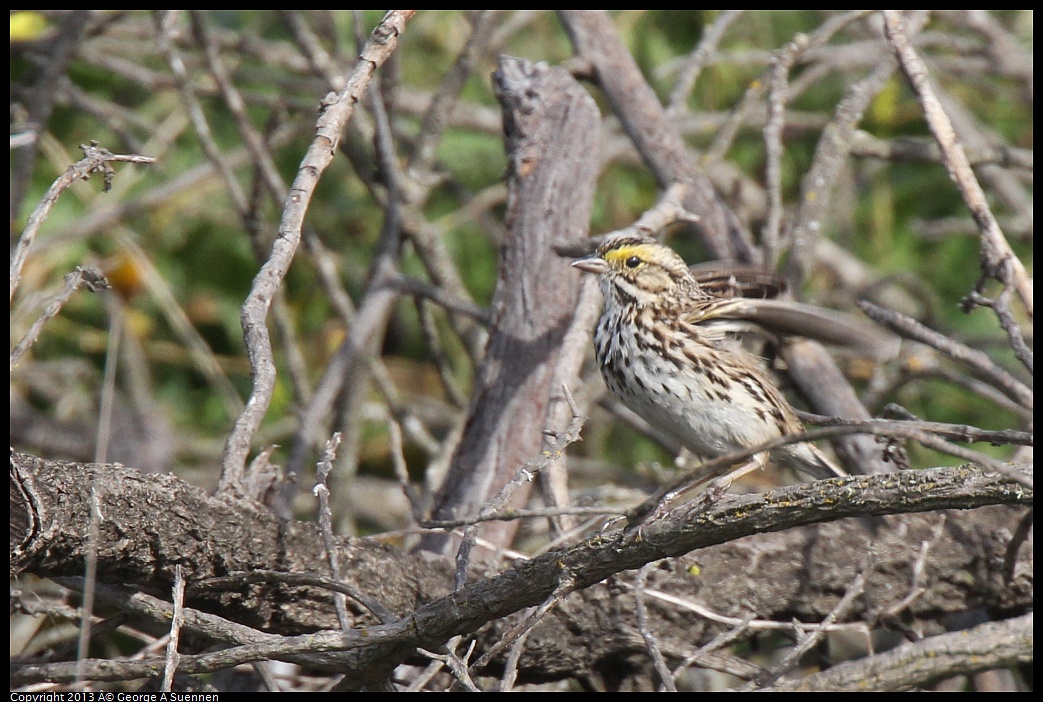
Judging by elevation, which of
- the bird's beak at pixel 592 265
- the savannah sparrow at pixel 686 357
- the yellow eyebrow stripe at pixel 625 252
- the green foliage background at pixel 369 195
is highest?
the green foliage background at pixel 369 195

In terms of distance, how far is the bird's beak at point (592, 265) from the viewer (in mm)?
3567

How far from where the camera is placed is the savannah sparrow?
11.2 ft

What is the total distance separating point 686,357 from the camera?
11.5 ft

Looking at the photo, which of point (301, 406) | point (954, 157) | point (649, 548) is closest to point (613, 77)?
point (954, 157)

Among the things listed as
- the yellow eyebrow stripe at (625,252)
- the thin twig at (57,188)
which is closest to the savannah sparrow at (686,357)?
the yellow eyebrow stripe at (625,252)

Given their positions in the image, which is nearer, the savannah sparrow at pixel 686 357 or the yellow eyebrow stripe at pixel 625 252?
the savannah sparrow at pixel 686 357

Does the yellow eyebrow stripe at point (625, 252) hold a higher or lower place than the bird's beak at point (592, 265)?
higher

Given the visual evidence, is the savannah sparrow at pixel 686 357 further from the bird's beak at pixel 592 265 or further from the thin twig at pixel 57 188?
the thin twig at pixel 57 188

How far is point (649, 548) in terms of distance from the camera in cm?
231

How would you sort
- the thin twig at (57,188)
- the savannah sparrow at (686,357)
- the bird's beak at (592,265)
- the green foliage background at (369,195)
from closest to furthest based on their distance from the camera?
the thin twig at (57,188), the savannah sparrow at (686,357), the bird's beak at (592,265), the green foliage background at (369,195)

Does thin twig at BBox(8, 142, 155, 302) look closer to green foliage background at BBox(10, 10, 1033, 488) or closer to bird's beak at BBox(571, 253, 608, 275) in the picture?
bird's beak at BBox(571, 253, 608, 275)

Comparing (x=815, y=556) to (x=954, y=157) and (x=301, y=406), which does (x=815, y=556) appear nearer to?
(x=954, y=157)

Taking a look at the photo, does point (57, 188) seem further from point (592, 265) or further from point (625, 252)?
point (625, 252)

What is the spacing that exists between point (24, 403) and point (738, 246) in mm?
3317
